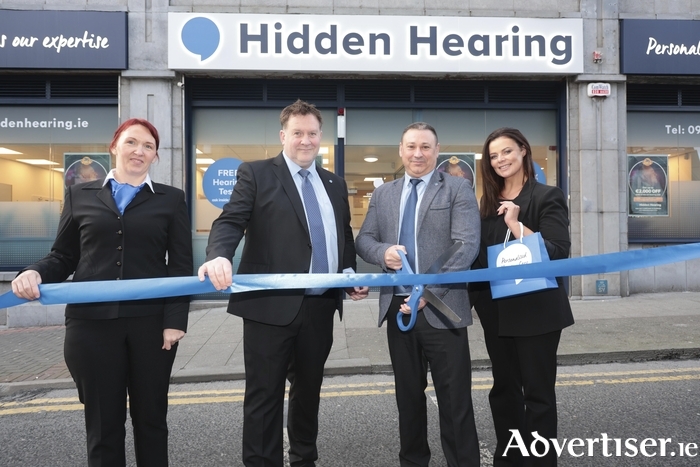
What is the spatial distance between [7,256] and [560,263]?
10008 mm

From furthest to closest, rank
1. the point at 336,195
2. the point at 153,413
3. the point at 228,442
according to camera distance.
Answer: the point at 228,442 → the point at 336,195 → the point at 153,413

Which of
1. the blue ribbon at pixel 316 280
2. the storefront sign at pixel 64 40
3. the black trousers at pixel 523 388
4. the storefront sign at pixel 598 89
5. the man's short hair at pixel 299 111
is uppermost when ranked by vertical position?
the storefront sign at pixel 64 40

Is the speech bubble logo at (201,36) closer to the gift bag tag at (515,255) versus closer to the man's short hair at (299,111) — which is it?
the man's short hair at (299,111)

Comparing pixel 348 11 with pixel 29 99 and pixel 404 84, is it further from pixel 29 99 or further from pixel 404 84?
pixel 29 99

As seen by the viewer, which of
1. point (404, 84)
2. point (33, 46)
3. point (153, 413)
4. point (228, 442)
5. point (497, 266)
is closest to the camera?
point (153, 413)

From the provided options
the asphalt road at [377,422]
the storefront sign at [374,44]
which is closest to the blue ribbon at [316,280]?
the asphalt road at [377,422]

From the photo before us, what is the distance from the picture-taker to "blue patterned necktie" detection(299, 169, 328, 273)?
278cm

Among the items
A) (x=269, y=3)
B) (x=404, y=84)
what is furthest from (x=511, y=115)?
(x=269, y=3)

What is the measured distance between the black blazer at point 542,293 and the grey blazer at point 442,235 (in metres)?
0.26

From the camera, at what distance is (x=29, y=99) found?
8992 mm

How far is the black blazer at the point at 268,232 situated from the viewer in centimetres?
264

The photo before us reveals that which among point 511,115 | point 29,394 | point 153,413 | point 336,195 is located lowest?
point 29,394

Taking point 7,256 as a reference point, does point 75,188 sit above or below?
above

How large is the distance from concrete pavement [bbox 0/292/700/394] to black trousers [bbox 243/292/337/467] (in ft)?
7.56
